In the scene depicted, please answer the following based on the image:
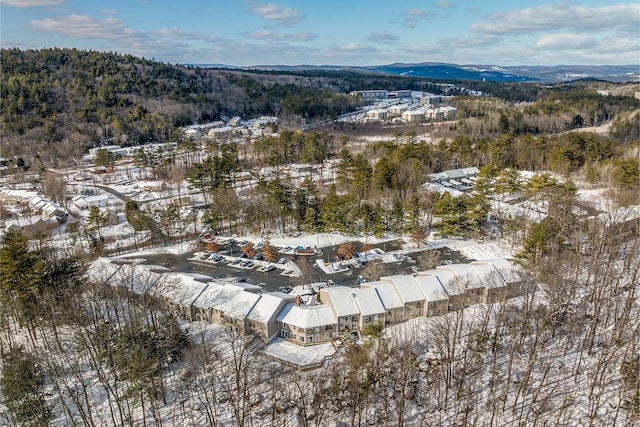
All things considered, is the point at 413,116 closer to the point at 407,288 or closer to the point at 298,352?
the point at 407,288

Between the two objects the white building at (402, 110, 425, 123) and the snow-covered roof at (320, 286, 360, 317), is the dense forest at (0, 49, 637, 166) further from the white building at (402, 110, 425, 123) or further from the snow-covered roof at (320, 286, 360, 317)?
the snow-covered roof at (320, 286, 360, 317)

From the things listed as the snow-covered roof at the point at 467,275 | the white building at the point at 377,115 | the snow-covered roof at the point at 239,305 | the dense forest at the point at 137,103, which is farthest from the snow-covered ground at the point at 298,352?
the white building at the point at 377,115

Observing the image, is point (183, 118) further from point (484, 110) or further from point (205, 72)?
point (484, 110)

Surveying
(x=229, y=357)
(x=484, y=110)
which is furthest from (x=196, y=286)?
(x=484, y=110)

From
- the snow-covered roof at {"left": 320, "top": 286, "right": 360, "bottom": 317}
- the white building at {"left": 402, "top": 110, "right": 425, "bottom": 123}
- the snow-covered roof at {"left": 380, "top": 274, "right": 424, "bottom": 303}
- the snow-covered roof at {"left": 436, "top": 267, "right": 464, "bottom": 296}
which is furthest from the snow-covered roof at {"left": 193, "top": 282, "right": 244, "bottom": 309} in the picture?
the white building at {"left": 402, "top": 110, "right": 425, "bottom": 123}

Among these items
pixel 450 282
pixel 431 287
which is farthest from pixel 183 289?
pixel 450 282

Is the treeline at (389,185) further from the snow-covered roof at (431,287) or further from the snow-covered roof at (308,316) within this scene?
the snow-covered roof at (308,316)
